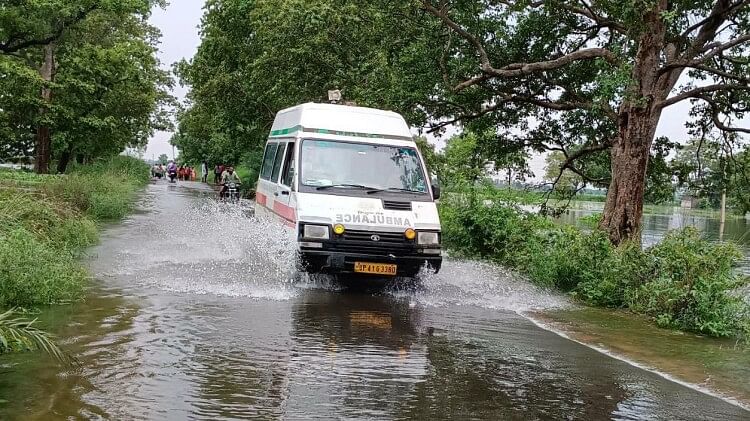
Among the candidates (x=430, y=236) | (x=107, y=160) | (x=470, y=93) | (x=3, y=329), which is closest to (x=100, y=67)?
(x=107, y=160)

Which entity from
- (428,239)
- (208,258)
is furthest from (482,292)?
(208,258)

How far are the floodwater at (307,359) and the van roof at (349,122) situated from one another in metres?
1.88

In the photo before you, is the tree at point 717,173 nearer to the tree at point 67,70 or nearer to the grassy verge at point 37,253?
the grassy verge at point 37,253

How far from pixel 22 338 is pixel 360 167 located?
6241 mm

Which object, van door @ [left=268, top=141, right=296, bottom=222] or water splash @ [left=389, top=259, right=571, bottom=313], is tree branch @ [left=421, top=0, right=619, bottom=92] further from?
van door @ [left=268, top=141, right=296, bottom=222]

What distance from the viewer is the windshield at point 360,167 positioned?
10.9 m

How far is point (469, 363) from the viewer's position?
695cm

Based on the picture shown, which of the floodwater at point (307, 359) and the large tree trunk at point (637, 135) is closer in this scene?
the floodwater at point (307, 359)

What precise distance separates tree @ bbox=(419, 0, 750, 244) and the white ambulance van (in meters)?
3.97

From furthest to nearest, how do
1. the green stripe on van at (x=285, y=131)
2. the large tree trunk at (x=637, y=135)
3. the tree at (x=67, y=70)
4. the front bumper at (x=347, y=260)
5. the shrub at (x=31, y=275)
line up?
1. the tree at (x=67, y=70)
2. the large tree trunk at (x=637, y=135)
3. the green stripe on van at (x=285, y=131)
4. the front bumper at (x=347, y=260)
5. the shrub at (x=31, y=275)

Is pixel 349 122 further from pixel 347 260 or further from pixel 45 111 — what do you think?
pixel 45 111

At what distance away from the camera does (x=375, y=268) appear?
33.2 feet

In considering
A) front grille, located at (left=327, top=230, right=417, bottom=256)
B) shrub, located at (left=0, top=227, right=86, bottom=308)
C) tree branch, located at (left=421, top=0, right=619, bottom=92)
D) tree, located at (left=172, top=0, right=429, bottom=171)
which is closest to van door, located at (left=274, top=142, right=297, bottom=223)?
front grille, located at (left=327, top=230, right=417, bottom=256)

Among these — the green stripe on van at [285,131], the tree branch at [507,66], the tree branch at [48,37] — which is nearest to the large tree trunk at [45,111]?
the tree branch at [48,37]
